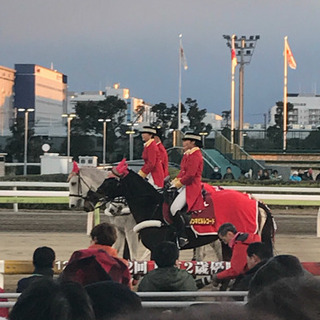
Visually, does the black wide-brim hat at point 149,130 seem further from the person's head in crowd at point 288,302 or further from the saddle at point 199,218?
the person's head in crowd at point 288,302

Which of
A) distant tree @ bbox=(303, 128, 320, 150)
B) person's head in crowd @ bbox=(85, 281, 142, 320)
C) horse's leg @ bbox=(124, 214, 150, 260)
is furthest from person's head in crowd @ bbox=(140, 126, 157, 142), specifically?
distant tree @ bbox=(303, 128, 320, 150)

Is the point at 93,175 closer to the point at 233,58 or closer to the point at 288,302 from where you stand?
the point at 288,302

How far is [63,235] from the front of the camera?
1439 cm

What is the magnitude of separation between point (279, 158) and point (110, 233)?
31573mm

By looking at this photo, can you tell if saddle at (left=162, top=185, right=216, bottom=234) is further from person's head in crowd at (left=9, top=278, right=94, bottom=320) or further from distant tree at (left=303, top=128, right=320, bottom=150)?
distant tree at (left=303, top=128, right=320, bottom=150)

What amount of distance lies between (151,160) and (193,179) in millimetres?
886

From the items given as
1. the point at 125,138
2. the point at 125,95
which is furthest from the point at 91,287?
the point at 125,95

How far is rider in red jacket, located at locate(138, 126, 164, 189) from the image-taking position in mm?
9727

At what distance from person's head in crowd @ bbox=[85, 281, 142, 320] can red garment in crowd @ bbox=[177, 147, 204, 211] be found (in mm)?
6414

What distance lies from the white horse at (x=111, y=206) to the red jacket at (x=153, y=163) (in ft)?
1.48

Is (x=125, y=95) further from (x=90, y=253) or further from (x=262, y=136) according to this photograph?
(x=90, y=253)

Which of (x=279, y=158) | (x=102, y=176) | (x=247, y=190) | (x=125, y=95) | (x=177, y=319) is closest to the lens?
(x=177, y=319)

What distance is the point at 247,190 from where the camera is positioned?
56.3 feet

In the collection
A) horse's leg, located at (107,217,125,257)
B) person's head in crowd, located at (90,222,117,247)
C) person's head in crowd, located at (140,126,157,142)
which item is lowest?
horse's leg, located at (107,217,125,257)
